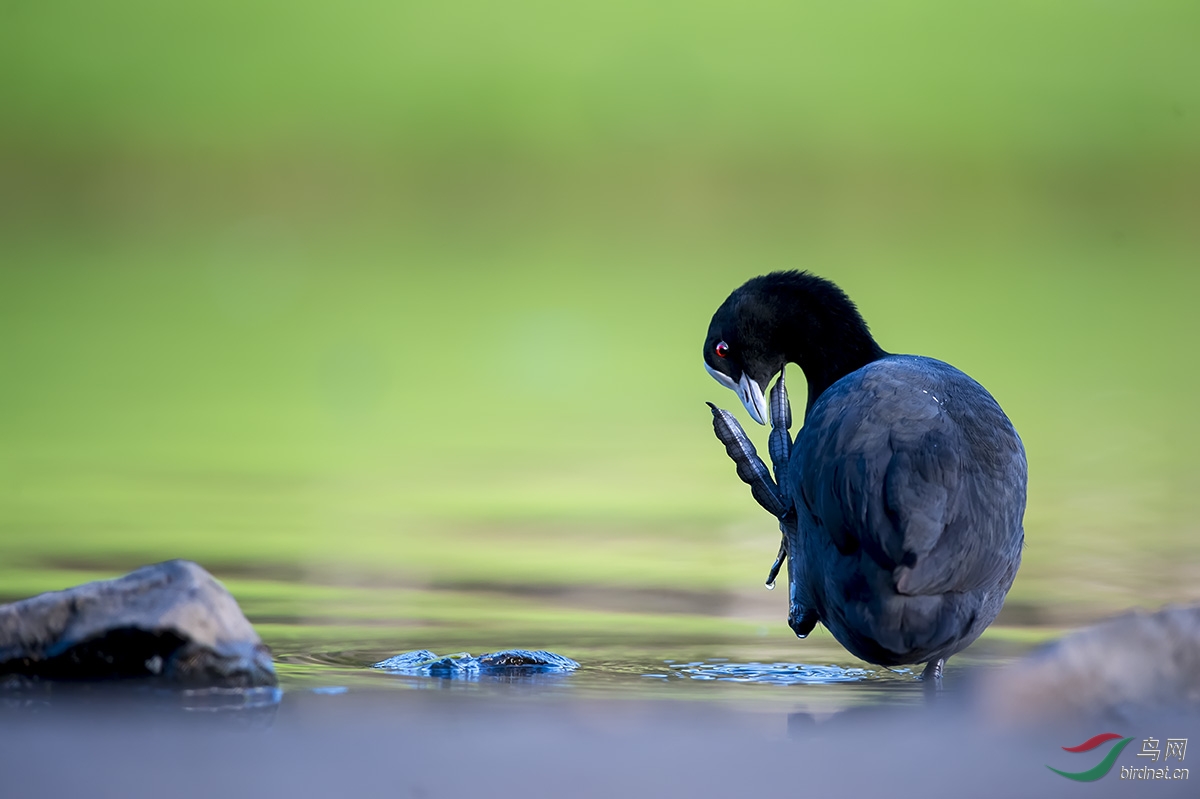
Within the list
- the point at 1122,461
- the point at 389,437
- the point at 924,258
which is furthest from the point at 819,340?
the point at 924,258

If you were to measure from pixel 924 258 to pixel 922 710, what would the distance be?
16.0 meters

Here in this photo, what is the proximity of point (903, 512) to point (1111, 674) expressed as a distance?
0.61 metres

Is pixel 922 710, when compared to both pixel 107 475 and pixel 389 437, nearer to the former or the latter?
pixel 107 475

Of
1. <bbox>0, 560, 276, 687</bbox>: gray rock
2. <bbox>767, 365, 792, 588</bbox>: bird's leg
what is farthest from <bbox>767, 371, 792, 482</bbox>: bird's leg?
<bbox>0, 560, 276, 687</bbox>: gray rock

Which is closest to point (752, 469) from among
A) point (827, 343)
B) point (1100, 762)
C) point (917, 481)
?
point (827, 343)

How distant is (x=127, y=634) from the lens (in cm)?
373

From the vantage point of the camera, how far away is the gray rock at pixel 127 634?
3730 millimetres

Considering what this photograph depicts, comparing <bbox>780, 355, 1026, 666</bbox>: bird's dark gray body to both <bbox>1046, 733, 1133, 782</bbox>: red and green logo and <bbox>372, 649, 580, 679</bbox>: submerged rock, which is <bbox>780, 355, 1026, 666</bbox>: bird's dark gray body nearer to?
<bbox>1046, 733, 1133, 782</bbox>: red and green logo

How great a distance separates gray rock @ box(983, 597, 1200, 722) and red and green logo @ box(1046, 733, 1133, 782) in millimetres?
141

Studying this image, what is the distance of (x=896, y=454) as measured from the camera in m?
4.23

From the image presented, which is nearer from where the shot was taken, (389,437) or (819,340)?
(819,340)

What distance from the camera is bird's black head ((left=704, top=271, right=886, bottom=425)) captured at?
550cm

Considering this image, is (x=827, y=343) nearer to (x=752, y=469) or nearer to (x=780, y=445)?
(x=780, y=445)

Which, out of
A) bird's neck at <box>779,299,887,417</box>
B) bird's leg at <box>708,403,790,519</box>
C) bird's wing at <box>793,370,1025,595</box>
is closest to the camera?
bird's wing at <box>793,370,1025,595</box>
